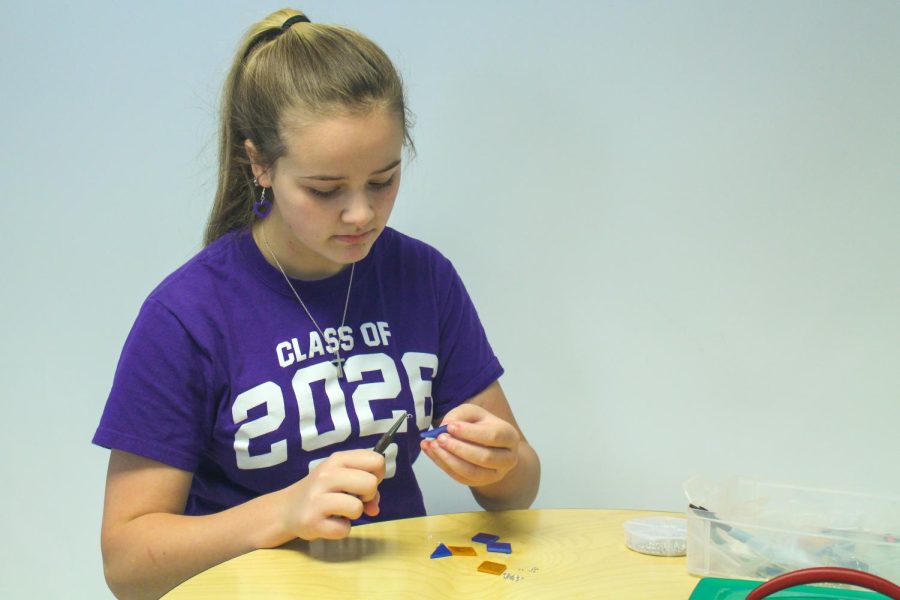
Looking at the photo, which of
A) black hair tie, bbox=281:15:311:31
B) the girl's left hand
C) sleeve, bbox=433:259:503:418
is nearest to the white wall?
sleeve, bbox=433:259:503:418

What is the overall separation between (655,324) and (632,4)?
0.51 meters

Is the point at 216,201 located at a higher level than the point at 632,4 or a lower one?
lower

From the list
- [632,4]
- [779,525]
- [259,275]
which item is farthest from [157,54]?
[779,525]

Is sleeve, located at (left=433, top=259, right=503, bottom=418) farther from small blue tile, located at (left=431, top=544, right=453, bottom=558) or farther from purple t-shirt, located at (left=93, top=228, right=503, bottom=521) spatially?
small blue tile, located at (left=431, top=544, right=453, bottom=558)

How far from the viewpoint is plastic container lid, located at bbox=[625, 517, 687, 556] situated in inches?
36.7

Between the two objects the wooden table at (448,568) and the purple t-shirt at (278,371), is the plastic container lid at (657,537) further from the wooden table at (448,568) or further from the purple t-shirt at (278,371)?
the purple t-shirt at (278,371)

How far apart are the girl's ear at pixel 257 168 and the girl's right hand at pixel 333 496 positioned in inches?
13.9

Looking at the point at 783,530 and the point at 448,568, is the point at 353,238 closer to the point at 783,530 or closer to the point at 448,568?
the point at 448,568

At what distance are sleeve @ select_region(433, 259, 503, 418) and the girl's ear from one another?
280mm

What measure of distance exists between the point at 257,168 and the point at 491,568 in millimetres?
533

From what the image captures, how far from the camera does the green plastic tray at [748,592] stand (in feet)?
2.51

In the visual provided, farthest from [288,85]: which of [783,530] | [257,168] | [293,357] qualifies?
[783,530]

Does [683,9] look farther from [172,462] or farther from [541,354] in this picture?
[172,462]

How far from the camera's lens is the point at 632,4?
146 centimetres
